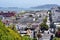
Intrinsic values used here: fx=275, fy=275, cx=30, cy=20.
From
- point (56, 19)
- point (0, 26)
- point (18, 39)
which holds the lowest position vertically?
point (56, 19)

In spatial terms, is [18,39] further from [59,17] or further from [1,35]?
[59,17]

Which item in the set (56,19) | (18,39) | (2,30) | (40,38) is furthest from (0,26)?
(56,19)

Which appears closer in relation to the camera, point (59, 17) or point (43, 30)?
point (43, 30)

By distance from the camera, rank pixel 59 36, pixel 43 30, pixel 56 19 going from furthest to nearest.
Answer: pixel 56 19 → pixel 43 30 → pixel 59 36

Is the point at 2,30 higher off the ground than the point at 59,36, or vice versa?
the point at 2,30

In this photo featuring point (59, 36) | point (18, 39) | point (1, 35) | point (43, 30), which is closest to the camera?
point (1, 35)

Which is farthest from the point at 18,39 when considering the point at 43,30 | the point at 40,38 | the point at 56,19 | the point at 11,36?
the point at 56,19

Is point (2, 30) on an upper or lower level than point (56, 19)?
upper

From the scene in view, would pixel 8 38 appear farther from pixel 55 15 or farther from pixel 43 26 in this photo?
pixel 55 15

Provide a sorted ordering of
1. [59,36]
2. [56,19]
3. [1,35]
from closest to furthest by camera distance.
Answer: [1,35]
[59,36]
[56,19]
